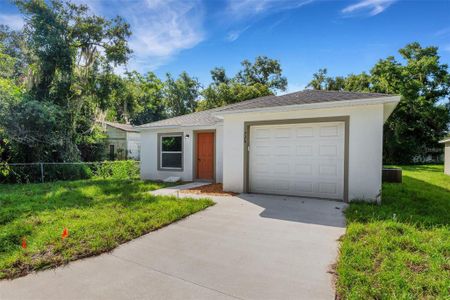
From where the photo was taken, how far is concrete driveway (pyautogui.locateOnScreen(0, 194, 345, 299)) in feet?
8.30

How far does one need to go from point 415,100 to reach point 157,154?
77.5 ft

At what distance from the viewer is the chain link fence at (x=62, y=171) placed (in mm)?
10789

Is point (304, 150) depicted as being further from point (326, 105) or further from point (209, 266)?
point (209, 266)

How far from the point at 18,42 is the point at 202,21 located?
31.4 ft

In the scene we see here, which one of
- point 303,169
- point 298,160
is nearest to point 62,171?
point 298,160

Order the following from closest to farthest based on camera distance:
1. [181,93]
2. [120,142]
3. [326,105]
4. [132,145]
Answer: [326,105] → [120,142] → [132,145] → [181,93]

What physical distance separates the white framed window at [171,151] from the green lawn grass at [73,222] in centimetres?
373

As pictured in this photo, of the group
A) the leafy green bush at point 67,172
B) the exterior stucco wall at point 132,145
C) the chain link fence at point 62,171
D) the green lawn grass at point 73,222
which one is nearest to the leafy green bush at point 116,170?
the chain link fence at point 62,171

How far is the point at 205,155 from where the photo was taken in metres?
10.4

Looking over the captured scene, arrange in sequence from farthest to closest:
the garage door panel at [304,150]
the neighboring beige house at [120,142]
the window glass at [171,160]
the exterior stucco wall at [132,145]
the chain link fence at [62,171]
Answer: the exterior stucco wall at [132,145] < the neighboring beige house at [120,142] < the window glass at [171,160] < the chain link fence at [62,171] < the garage door panel at [304,150]

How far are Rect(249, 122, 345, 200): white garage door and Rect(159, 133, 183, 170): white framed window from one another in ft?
14.2

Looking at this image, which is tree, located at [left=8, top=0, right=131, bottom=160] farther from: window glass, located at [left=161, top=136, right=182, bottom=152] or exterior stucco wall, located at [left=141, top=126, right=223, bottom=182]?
window glass, located at [left=161, top=136, right=182, bottom=152]

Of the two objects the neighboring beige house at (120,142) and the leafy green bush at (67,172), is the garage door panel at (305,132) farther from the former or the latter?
the neighboring beige house at (120,142)

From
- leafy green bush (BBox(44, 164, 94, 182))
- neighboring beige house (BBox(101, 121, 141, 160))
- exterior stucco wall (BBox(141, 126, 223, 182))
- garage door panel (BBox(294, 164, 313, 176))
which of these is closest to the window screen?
exterior stucco wall (BBox(141, 126, 223, 182))
